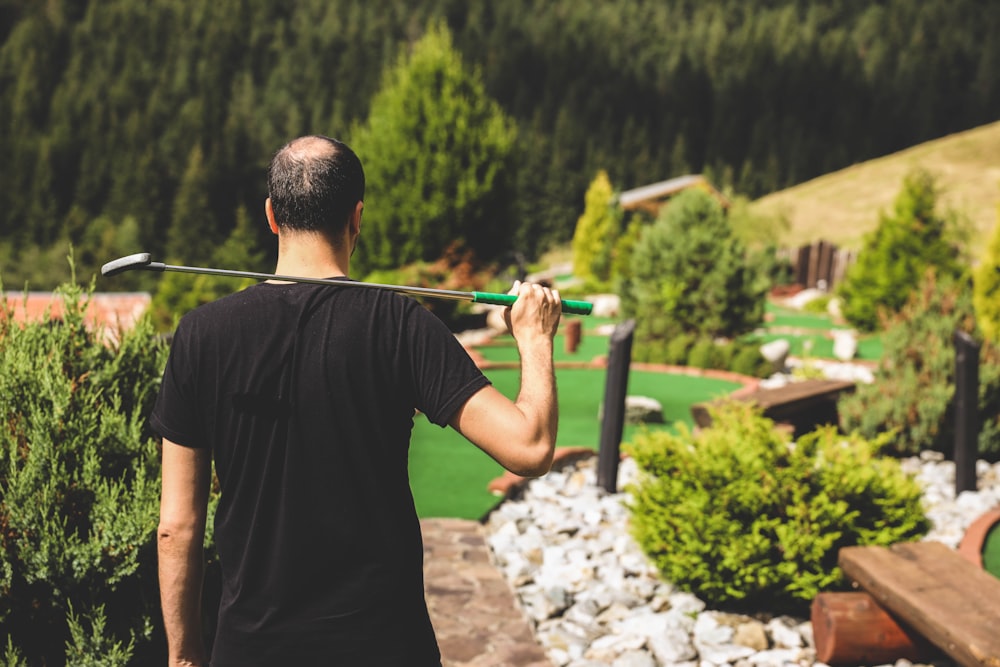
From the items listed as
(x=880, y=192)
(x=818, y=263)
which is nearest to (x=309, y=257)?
(x=818, y=263)

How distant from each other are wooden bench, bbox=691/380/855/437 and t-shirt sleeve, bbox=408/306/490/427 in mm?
6452

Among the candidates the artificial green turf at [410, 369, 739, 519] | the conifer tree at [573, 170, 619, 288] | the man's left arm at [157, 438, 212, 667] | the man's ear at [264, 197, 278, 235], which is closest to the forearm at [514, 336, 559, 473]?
the man's ear at [264, 197, 278, 235]

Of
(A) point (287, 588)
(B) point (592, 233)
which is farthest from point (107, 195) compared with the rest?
(A) point (287, 588)

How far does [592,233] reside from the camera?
1549 inches

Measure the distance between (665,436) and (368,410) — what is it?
395 cm

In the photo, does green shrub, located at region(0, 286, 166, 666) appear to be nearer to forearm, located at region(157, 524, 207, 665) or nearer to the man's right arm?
forearm, located at region(157, 524, 207, 665)

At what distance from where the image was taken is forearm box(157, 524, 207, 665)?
1.94 m

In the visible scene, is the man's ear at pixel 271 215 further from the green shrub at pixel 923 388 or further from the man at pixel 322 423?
the green shrub at pixel 923 388

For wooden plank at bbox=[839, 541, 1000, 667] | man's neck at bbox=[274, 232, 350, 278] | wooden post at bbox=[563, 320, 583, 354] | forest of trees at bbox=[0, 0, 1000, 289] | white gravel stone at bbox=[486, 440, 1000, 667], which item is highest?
forest of trees at bbox=[0, 0, 1000, 289]

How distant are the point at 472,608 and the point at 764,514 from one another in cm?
183

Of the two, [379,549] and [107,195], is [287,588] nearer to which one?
[379,549]

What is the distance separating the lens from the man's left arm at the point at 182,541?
1922 millimetres

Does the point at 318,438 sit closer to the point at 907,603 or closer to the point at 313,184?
the point at 313,184

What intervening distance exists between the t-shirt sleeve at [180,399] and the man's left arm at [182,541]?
36mm
